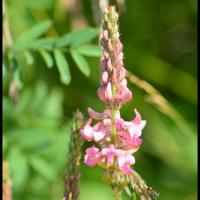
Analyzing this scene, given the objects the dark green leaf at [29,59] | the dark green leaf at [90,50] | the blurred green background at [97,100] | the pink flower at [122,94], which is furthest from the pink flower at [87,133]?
the blurred green background at [97,100]

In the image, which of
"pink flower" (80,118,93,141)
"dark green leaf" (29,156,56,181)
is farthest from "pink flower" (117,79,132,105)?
"dark green leaf" (29,156,56,181)

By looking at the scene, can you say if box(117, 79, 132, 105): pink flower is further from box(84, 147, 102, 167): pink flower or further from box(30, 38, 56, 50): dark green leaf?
box(30, 38, 56, 50): dark green leaf

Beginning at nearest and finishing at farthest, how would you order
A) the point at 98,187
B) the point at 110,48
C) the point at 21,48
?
the point at 110,48 < the point at 21,48 < the point at 98,187

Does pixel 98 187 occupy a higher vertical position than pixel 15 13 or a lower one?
lower

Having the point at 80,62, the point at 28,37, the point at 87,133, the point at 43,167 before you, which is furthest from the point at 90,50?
the point at 87,133

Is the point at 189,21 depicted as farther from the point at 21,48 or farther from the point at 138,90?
the point at 21,48

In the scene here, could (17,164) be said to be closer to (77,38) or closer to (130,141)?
(77,38)

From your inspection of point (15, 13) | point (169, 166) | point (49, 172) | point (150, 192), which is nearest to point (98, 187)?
point (169, 166)
